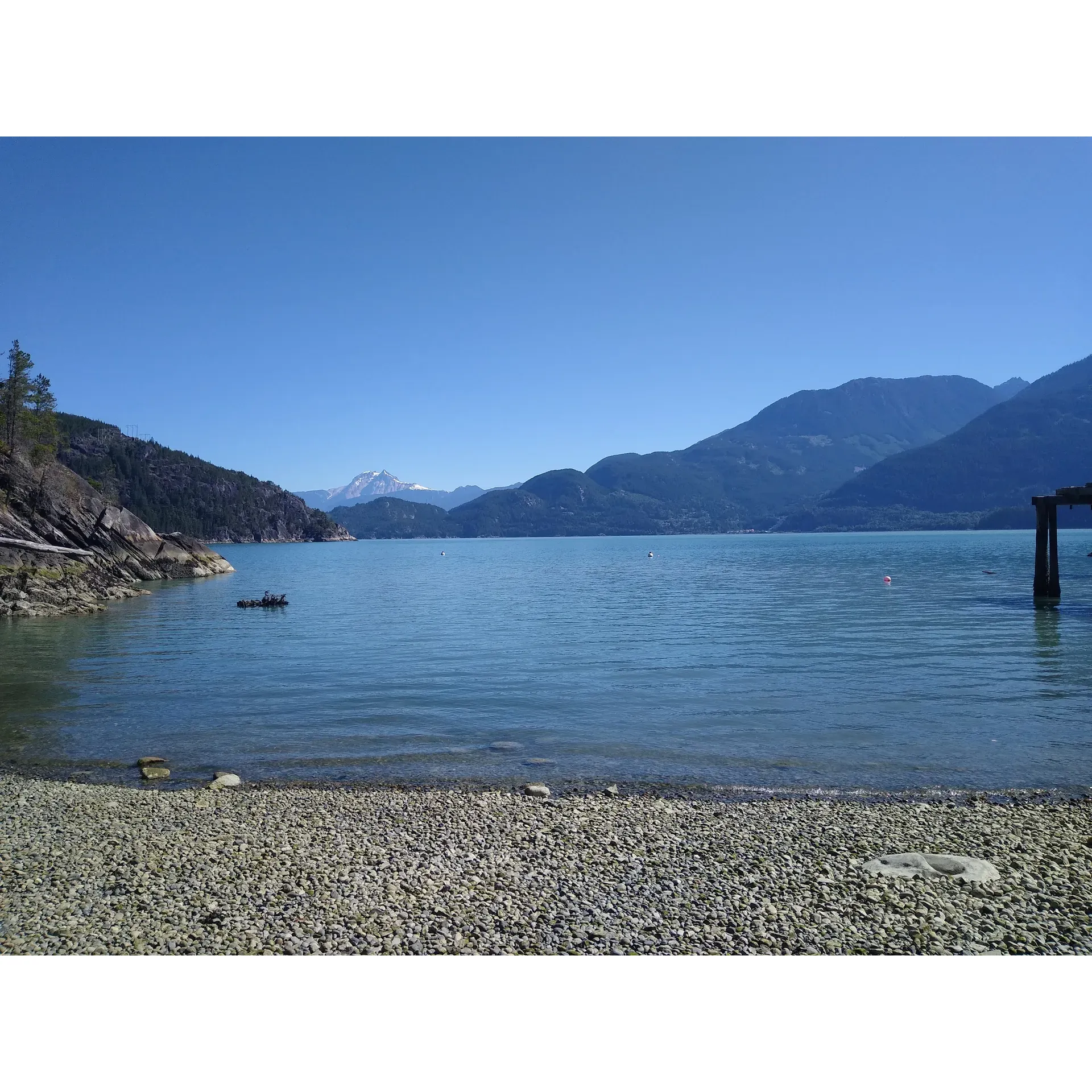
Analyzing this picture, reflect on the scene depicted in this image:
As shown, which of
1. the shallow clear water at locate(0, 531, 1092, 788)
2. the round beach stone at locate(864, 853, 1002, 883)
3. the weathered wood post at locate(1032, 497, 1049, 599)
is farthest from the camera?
the weathered wood post at locate(1032, 497, 1049, 599)

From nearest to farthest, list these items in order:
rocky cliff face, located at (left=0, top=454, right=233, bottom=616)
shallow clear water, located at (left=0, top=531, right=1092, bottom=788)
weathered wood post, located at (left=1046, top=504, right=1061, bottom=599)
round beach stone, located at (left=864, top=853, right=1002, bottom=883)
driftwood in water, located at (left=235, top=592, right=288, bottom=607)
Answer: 1. round beach stone, located at (left=864, top=853, right=1002, bottom=883)
2. shallow clear water, located at (left=0, top=531, right=1092, bottom=788)
3. weathered wood post, located at (left=1046, top=504, right=1061, bottom=599)
4. rocky cliff face, located at (left=0, top=454, right=233, bottom=616)
5. driftwood in water, located at (left=235, top=592, right=288, bottom=607)

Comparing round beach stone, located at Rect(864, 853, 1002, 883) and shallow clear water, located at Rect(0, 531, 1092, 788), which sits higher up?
round beach stone, located at Rect(864, 853, 1002, 883)

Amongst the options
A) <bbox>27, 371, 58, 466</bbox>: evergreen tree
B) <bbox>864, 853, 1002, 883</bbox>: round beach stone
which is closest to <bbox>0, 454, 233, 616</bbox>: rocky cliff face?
<bbox>27, 371, 58, 466</bbox>: evergreen tree

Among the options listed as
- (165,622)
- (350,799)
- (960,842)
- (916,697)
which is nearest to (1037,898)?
(960,842)

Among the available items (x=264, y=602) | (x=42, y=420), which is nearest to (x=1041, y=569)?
(x=264, y=602)

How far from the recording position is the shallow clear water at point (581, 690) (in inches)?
579

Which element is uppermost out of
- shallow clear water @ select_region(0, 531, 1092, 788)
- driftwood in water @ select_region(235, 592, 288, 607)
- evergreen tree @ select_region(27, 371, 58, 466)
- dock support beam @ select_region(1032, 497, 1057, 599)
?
evergreen tree @ select_region(27, 371, 58, 466)

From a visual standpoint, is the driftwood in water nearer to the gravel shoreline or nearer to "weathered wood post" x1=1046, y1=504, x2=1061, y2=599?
the gravel shoreline

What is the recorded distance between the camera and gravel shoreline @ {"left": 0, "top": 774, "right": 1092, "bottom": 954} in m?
6.97

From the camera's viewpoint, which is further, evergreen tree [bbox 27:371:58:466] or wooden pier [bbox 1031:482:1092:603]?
evergreen tree [bbox 27:371:58:466]

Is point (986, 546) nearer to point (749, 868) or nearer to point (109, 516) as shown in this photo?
point (109, 516)

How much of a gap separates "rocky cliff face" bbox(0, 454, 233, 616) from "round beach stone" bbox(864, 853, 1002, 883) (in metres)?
35.5

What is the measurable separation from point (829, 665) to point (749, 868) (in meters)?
18.3
